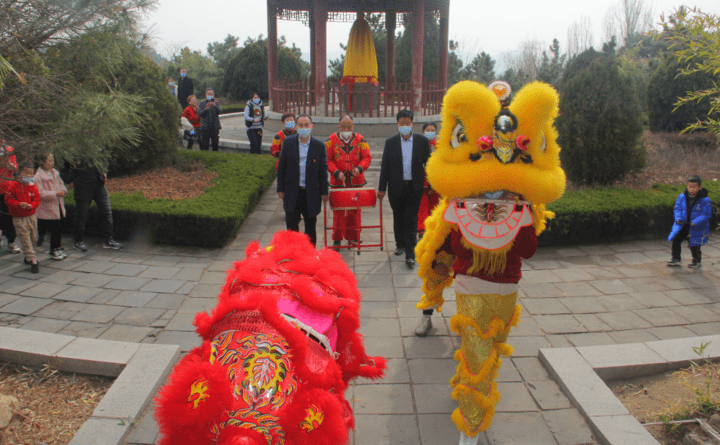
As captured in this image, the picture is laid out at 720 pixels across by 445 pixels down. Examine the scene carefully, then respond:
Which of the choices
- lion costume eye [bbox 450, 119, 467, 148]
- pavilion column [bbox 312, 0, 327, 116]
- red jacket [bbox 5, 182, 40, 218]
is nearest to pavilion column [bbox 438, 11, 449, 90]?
pavilion column [bbox 312, 0, 327, 116]

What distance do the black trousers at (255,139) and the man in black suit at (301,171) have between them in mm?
6495

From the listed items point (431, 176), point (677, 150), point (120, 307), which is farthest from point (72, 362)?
point (677, 150)

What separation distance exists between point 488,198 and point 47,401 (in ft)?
11.3

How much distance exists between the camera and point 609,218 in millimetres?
7344

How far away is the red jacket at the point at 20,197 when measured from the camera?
6027mm

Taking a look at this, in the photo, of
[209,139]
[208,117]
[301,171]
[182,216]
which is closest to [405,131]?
[301,171]

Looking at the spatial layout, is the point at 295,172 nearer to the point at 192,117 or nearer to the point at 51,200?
the point at 51,200

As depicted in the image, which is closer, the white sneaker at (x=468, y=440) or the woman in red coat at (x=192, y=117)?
the white sneaker at (x=468, y=440)

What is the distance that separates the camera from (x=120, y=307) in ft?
17.1

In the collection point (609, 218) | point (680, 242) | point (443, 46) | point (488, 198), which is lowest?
point (680, 242)

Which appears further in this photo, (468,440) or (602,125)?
(602,125)

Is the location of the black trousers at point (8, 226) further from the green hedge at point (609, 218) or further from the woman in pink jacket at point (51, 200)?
the green hedge at point (609, 218)

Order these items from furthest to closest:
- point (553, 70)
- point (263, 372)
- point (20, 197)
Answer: point (553, 70)
point (20, 197)
point (263, 372)

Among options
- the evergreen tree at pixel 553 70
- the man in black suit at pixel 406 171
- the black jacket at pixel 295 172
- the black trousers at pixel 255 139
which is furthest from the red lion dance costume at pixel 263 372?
the evergreen tree at pixel 553 70
